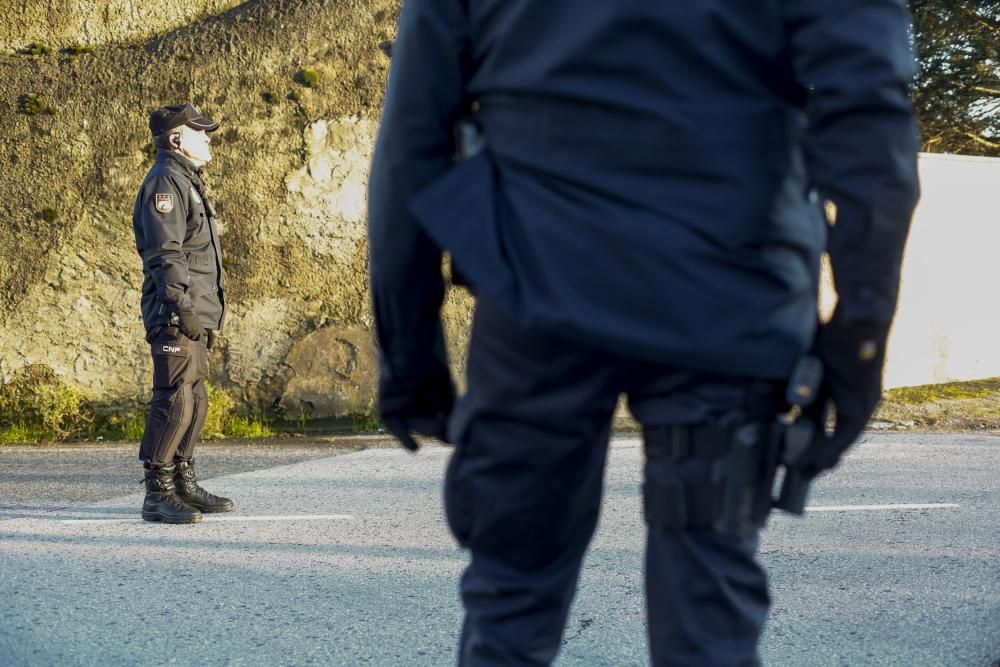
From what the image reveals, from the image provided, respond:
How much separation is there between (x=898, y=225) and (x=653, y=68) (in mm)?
412

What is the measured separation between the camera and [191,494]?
5348 millimetres

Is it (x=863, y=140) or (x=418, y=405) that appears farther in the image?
(x=418, y=405)

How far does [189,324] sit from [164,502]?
883 mm

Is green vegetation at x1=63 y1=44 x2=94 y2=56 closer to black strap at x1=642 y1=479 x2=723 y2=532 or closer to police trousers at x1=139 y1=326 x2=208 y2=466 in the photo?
police trousers at x1=139 y1=326 x2=208 y2=466

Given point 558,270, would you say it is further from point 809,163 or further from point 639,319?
point 809,163

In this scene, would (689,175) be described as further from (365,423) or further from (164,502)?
(365,423)

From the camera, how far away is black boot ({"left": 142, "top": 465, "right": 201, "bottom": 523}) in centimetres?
511

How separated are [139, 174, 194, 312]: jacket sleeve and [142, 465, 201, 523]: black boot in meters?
0.84

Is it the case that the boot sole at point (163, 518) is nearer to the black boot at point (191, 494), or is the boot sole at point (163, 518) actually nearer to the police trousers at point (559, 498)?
the black boot at point (191, 494)

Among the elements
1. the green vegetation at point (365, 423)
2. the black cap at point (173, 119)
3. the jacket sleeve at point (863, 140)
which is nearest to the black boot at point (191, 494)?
the black cap at point (173, 119)

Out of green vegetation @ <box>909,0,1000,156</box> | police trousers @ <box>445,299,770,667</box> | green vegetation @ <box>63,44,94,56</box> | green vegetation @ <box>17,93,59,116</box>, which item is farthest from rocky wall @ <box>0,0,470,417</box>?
green vegetation @ <box>909,0,1000,156</box>

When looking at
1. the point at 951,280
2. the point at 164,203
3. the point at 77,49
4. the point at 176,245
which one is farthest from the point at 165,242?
the point at 951,280

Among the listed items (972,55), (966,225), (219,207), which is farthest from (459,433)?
(972,55)

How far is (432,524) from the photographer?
493 cm
